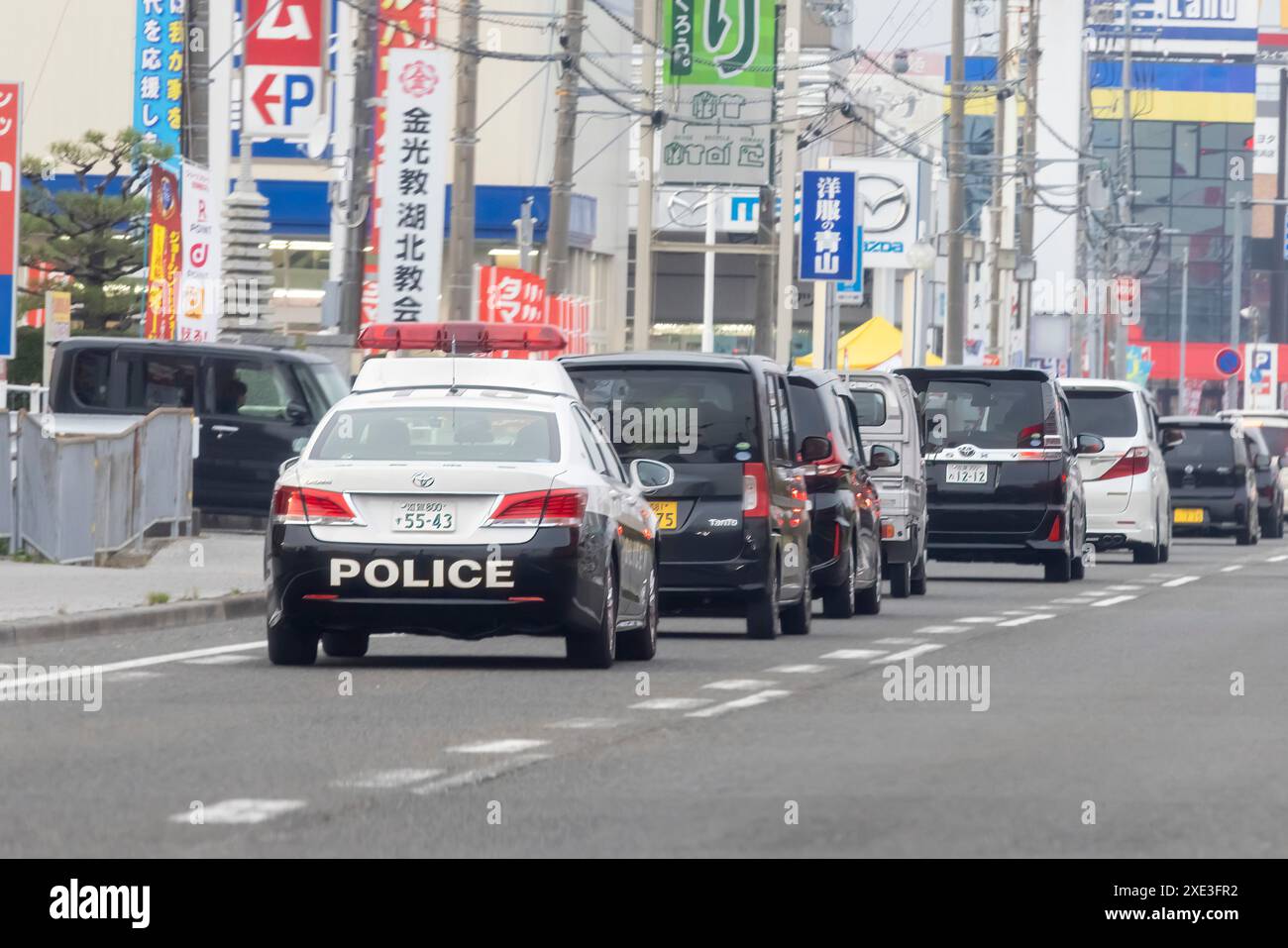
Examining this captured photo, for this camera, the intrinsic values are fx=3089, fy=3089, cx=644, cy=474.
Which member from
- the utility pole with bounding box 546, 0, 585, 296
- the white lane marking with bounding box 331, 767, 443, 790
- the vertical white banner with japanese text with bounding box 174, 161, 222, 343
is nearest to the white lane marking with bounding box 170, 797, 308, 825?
the white lane marking with bounding box 331, 767, 443, 790

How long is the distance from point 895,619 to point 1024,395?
21.0 feet

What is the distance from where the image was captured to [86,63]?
73.4m

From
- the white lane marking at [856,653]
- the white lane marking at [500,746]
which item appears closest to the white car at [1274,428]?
the white lane marking at [856,653]

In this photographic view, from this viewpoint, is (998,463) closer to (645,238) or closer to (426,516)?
(426,516)

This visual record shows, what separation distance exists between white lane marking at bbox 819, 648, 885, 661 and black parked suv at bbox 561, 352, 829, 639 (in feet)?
2.62

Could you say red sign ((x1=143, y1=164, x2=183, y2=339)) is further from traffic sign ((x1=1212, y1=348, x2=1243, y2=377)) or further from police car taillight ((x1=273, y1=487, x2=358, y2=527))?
traffic sign ((x1=1212, y1=348, x2=1243, y2=377))

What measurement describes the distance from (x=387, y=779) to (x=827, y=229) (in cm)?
3198

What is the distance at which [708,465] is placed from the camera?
62.7 ft

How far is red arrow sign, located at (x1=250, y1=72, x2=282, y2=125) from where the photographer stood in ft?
118

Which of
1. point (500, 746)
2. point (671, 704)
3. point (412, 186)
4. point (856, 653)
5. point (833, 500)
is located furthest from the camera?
point (412, 186)

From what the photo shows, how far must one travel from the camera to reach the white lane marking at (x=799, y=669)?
653 inches

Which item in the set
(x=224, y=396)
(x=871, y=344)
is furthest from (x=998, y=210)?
(x=224, y=396)

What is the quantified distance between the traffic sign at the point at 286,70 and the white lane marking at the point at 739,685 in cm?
2104
